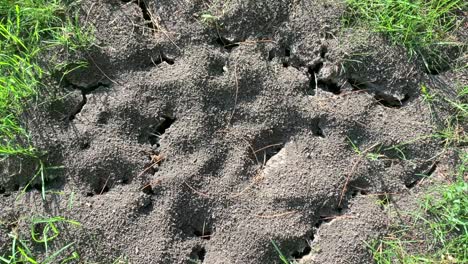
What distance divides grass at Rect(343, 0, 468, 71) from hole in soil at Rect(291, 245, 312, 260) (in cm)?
78

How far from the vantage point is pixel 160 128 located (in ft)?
6.22

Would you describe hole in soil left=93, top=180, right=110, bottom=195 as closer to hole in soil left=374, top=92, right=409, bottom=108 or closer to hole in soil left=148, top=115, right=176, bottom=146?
hole in soil left=148, top=115, right=176, bottom=146

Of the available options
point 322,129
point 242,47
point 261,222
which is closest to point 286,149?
point 322,129

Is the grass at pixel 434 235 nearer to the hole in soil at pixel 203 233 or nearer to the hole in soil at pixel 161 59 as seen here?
the hole in soil at pixel 203 233

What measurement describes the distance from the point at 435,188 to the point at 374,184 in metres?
0.21

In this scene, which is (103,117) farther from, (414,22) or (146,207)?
(414,22)

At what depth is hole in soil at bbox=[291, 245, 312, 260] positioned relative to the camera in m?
1.86

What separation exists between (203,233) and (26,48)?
34.5 inches

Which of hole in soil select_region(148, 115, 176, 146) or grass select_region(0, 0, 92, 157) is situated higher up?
grass select_region(0, 0, 92, 157)

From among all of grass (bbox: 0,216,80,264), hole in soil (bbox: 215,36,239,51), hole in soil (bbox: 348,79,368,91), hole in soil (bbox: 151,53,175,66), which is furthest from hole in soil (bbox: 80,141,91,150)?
hole in soil (bbox: 348,79,368,91)

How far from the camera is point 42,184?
1.82 metres

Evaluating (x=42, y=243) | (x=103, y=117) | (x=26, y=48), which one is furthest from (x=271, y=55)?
(x=42, y=243)

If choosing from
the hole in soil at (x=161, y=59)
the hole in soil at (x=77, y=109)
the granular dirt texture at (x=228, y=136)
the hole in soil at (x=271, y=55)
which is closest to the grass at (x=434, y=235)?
the granular dirt texture at (x=228, y=136)

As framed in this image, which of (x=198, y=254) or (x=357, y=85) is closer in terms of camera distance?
(x=198, y=254)
